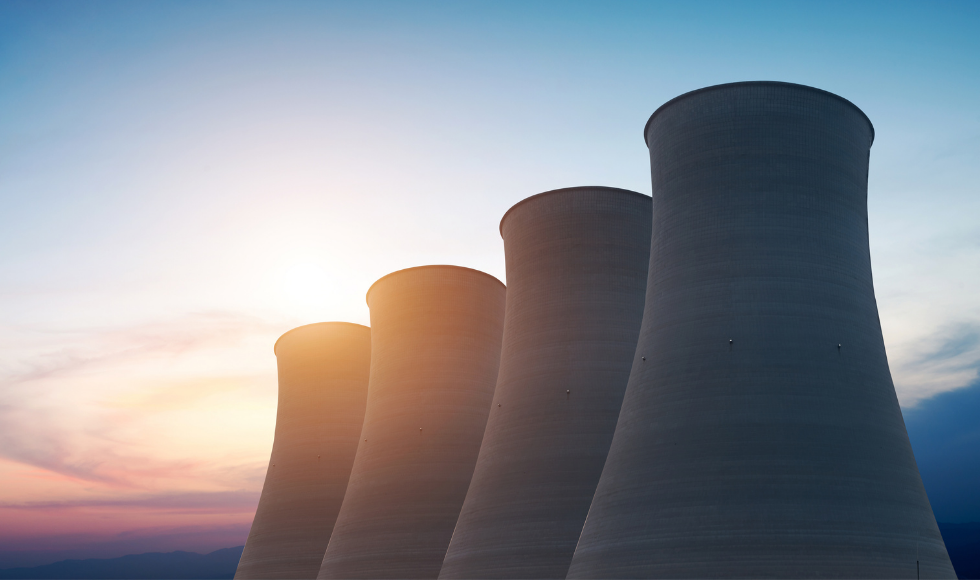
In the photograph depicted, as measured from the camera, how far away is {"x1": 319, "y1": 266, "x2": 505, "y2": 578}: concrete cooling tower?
1939 centimetres

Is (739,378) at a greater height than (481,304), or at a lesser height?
lesser

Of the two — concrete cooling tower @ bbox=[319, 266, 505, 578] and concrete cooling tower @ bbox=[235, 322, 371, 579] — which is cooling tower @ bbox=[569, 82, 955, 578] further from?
concrete cooling tower @ bbox=[235, 322, 371, 579]

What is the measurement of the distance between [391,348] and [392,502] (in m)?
3.90

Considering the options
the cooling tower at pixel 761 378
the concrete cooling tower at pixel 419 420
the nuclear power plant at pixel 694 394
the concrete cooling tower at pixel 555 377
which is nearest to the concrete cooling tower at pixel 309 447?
the concrete cooling tower at pixel 419 420

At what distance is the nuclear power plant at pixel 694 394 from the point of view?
35.4 feet

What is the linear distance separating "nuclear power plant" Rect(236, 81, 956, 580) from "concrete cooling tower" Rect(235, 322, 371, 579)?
15.2 ft

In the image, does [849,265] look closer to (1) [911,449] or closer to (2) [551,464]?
(1) [911,449]

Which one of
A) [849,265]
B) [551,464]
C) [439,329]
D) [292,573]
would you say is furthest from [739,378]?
[292,573]

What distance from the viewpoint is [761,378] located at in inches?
451

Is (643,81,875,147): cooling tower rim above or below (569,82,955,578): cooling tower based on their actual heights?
above

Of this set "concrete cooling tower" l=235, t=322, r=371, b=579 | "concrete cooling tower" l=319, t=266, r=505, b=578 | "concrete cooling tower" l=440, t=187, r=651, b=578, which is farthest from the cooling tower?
"concrete cooling tower" l=235, t=322, r=371, b=579

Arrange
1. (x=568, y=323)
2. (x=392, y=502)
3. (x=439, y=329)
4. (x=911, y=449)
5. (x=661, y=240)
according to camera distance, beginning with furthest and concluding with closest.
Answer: (x=439, y=329) < (x=392, y=502) < (x=568, y=323) < (x=661, y=240) < (x=911, y=449)

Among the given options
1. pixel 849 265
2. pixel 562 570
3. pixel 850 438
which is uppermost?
pixel 849 265

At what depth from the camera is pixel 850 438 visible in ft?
36.4
